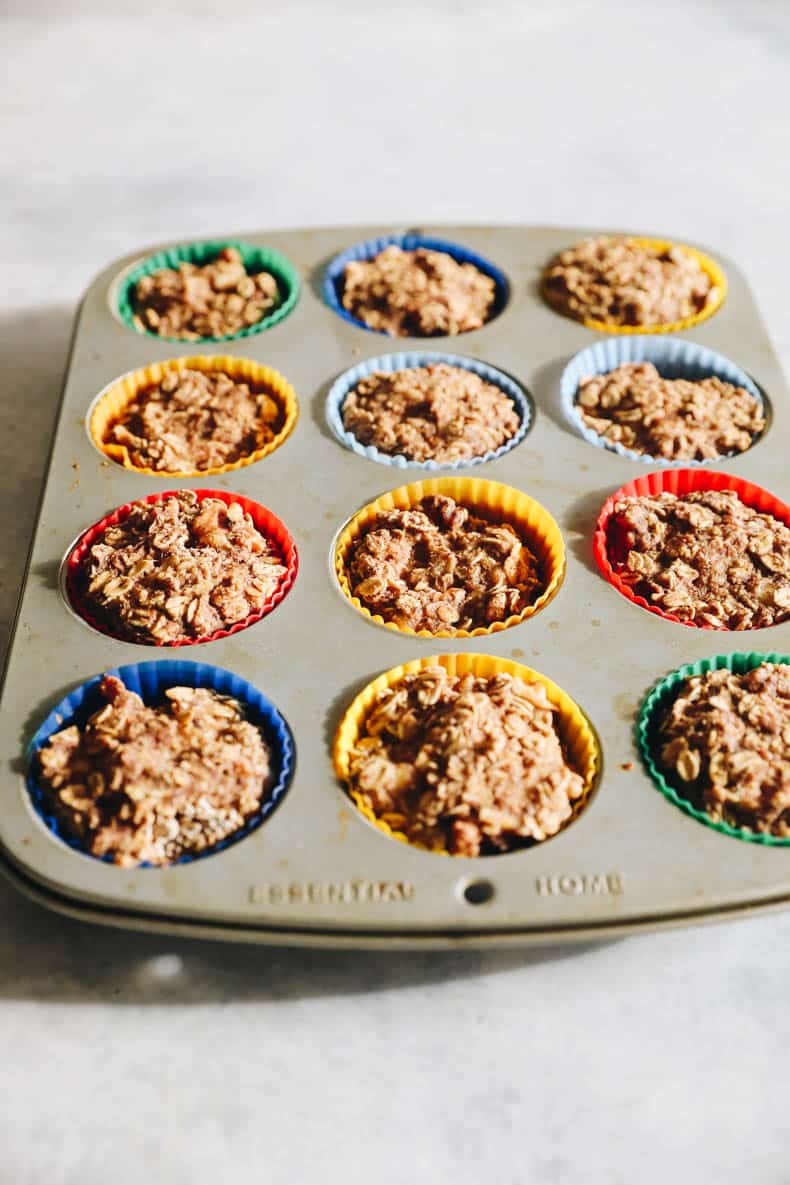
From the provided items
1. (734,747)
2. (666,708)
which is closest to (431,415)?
(666,708)

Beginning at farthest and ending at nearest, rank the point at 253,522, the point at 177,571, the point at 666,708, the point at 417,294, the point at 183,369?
the point at 417,294
the point at 183,369
the point at 253,522
the point at 177,571
the point at 666,708

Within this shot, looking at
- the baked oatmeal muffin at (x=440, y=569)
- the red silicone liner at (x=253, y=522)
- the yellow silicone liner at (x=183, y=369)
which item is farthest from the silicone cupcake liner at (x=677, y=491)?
the yellow silicone liner at (x=183, y=369)

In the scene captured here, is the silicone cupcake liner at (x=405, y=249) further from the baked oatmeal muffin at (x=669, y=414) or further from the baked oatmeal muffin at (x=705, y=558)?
the baked oatmeal muffin at (x=705, y=558)

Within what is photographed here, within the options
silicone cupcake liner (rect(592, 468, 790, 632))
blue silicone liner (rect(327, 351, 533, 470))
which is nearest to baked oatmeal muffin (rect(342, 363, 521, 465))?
blue silicone liner (rect(327, 351, 533, 470))

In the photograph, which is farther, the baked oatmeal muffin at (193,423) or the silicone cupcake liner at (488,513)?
the baked oatmeal muffin at (193,423)

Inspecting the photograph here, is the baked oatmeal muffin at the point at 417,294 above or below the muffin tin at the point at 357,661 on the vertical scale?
above

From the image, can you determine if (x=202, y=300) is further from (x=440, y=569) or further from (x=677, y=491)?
(x=677, y=491)

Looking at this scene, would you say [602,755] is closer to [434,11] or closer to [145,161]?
[145,161]
